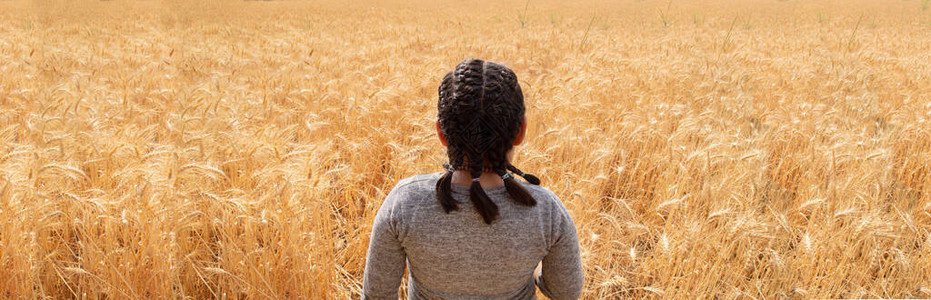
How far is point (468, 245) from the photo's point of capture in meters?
0.96

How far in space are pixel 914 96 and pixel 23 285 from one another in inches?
232

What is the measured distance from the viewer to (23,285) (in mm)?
1509

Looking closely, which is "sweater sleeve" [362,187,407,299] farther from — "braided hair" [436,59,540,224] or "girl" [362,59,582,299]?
"braided hair" [436,59,540,224]

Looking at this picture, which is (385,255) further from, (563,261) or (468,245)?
(563,261)

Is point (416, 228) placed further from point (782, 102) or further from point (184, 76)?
point (184, 76)

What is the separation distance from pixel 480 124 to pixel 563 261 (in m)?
0.38

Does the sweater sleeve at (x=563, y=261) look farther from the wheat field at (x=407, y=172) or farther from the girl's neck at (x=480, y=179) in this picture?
the wheat field at (x=407, y=172)

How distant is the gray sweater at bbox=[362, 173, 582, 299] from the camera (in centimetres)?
94

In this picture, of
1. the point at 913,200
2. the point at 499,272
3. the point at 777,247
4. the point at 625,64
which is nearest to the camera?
the point at 499,272

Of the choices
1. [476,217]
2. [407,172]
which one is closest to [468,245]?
[476,217]

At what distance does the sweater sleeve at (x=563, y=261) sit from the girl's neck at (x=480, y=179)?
14 cm

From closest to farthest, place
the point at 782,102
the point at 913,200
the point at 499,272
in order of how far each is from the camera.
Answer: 1. the point at 499,272
2. the point at 913,200
3. the point at 782,102

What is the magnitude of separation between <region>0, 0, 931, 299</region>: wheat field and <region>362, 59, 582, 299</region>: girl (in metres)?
0.69

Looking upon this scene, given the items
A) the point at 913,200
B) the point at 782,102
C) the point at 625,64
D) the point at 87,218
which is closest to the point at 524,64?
the point at 625,64
